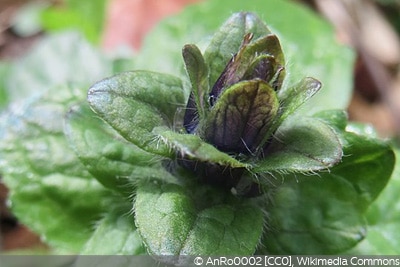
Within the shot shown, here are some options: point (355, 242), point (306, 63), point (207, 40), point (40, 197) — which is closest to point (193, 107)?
point (207, 40)

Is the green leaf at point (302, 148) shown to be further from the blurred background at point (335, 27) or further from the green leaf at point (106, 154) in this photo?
the blurred background at point (335, 27)

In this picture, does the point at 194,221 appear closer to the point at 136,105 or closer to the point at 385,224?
the point at 136,105

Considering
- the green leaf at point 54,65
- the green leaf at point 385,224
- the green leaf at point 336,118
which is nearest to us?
the green leaf at point 336,118

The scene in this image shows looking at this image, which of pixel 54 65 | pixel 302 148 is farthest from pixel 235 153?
pixel 54 65

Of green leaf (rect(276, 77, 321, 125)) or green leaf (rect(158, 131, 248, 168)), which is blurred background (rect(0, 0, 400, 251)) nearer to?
green leaf (rect(276, 77, 321, 125))

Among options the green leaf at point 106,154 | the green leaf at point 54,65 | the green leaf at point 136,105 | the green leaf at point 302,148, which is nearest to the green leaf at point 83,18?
the green leaf at point 54,65

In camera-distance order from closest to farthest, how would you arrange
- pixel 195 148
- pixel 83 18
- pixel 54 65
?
pixel 195 148, pixel 54 65, pixel 83 18

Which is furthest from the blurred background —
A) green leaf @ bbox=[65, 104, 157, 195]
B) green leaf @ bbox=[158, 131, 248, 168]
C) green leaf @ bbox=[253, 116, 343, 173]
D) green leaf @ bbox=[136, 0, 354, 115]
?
green leaf @ bbox=[158, 131, 248, 168]
